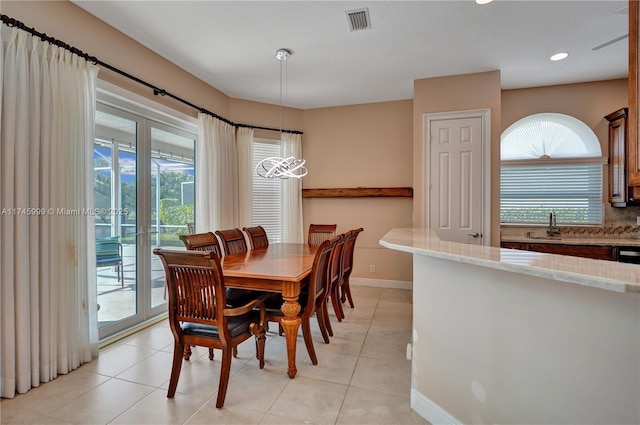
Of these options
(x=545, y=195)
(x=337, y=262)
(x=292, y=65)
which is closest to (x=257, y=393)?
(x=337, y=262)

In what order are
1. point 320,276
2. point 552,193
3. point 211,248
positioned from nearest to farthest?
point 320,276
point 211,248
point 552,193

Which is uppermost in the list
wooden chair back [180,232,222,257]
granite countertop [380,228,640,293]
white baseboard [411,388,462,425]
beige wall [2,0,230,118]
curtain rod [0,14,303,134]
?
beige wall [2,0,230,118]

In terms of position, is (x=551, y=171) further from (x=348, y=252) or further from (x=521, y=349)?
(x=521, y=349)

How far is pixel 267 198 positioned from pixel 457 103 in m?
2.99

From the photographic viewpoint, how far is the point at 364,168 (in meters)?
4.81

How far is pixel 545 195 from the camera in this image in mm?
4109

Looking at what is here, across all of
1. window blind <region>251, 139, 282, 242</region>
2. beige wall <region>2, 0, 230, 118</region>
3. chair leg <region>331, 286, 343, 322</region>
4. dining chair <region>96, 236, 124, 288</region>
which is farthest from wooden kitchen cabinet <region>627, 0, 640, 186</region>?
window blind <region>251, 139, 282, 242</region>

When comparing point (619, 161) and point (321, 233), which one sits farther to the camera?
point (321, 233)

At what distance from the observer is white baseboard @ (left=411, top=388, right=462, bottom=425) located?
1.64 m

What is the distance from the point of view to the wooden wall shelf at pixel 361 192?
452cm

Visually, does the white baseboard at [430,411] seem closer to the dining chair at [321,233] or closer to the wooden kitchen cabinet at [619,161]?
the dining chair at [321,233]

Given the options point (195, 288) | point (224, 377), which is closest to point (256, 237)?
point (195, 288)

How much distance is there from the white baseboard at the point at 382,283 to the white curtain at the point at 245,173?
194cm

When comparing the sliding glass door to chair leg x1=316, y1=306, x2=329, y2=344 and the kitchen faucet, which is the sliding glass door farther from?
the kitchen faucet
